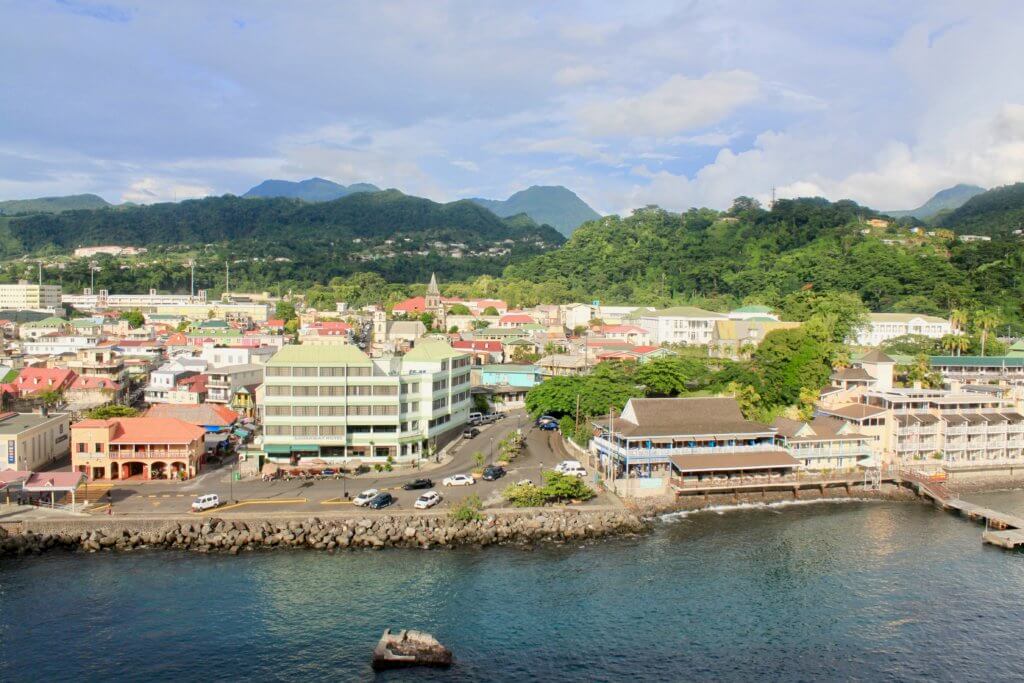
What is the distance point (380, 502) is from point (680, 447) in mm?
12558

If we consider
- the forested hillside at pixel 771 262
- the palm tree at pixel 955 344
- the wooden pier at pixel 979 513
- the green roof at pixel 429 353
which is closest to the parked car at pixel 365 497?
the green roof at pixel 429 353

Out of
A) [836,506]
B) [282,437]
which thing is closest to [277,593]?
[282,437]

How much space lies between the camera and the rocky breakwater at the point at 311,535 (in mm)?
24078

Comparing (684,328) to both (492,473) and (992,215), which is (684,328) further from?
(992,215)

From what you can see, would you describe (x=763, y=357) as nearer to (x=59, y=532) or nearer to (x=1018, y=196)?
(x=59, y=532)

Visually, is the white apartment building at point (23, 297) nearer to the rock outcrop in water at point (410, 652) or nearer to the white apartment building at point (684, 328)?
the white apartment building at point (684, 328)

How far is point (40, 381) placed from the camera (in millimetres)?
42469

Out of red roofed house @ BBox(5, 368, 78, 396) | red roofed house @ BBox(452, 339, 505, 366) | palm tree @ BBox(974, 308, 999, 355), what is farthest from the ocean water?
palm tree @ BBox(974, 308, 999, 355)

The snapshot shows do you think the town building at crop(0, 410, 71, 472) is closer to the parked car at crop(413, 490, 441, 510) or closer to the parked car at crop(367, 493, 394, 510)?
the parked car at crop(367, 493, 394, 510)

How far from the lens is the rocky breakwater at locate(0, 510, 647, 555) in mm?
24078

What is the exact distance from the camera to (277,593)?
2120 cm

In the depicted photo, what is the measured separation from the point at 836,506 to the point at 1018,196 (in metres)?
117

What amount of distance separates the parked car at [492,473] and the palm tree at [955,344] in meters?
36.4

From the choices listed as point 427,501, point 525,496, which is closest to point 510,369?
point 525,496
